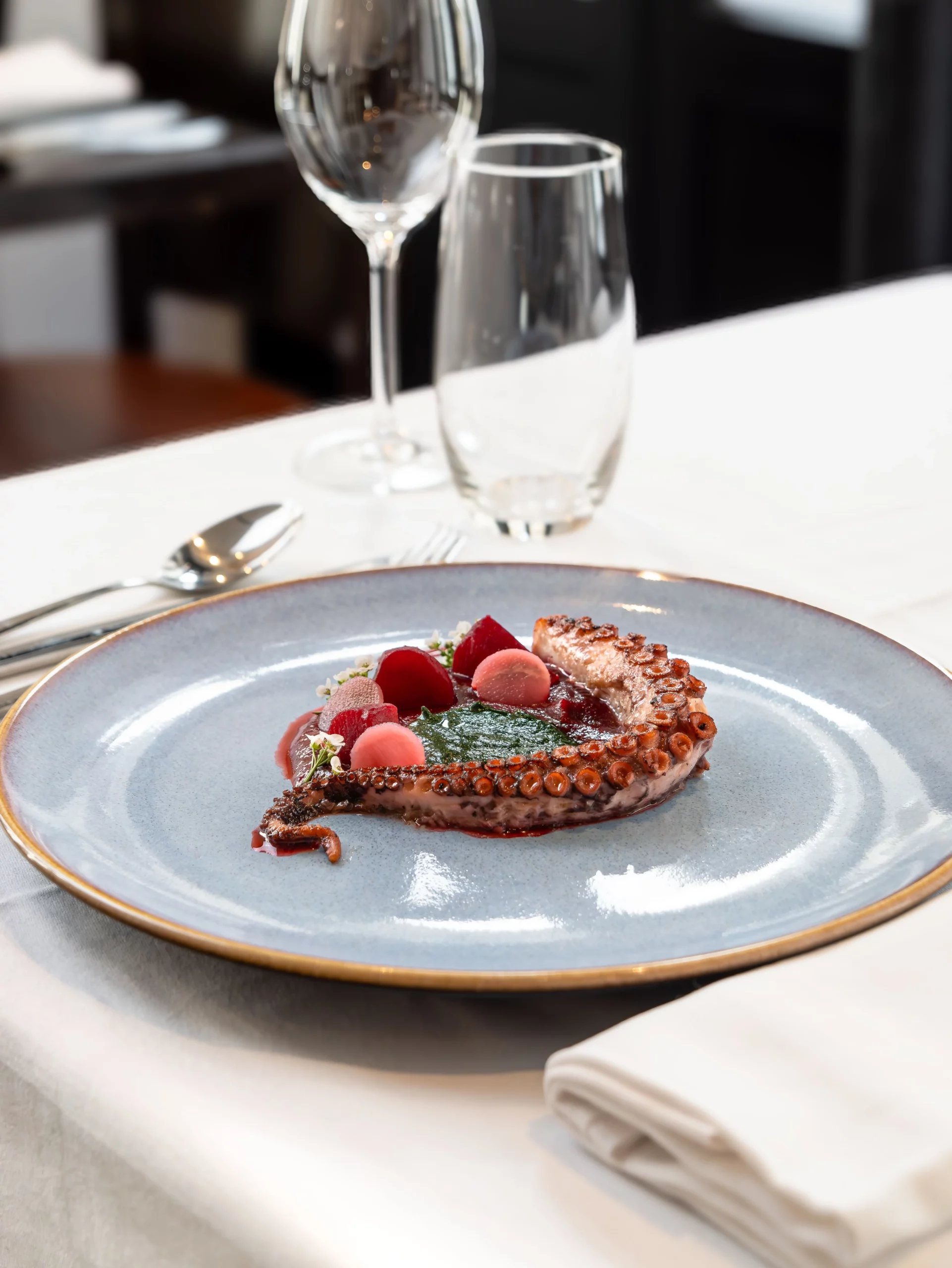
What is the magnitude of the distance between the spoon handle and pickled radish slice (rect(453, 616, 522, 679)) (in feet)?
0.83

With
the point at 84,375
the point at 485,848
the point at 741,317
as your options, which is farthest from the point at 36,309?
the point at 485,848

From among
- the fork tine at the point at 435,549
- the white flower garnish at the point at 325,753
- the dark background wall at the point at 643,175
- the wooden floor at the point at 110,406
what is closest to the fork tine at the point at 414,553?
the fork tine at the point at 435,549

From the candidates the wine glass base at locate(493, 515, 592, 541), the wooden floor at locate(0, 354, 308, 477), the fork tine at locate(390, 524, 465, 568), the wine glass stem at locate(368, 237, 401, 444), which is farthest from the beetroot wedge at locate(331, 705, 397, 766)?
the wooden floor at locate(0, 354, 308, 477)

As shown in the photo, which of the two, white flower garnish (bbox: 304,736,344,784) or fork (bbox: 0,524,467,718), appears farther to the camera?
fork (bbox: 0,524,467,718)

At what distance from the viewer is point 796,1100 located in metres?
0.45

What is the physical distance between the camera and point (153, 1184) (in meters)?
0.50

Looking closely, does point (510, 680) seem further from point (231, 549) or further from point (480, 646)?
point (231, 549)

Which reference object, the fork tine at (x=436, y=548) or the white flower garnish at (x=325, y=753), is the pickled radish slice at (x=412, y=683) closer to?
the white flower garnish at (x=325, y=753)

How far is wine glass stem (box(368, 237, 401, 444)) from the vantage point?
1.11 meters

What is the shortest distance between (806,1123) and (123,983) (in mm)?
253

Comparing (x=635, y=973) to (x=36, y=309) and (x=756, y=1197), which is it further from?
(x=36, y=309)

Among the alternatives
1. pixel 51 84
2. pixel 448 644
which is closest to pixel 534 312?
pixel 448 644

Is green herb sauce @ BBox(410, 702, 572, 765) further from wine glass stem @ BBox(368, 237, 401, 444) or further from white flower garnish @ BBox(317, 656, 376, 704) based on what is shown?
wine glass stem @ BBox(368, 237, 401, 444)

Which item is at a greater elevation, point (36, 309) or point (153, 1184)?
point (153, 1184)
